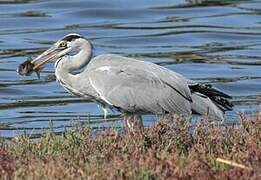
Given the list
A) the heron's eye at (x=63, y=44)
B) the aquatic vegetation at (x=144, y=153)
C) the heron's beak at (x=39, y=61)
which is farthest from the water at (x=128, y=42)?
the aquatic vegetation at (x=144, y=153)

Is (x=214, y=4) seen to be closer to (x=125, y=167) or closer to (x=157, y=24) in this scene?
(x=157, y=24)

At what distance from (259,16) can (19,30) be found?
433 centimetres

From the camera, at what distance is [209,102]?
934cm

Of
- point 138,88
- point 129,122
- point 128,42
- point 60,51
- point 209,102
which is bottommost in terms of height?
point 128,42

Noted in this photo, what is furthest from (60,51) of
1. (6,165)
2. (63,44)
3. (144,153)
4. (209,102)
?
(6,165)

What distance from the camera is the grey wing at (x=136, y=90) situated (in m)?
9.38

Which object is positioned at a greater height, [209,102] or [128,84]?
[128,84]

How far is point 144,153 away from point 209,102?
221 centimetres

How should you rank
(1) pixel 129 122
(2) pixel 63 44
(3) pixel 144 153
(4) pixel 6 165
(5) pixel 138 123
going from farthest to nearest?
(2) pixel 63 44
(1) pixel 129 122
(5) pixel 138 123
(3) pixel 144 153
(4) pixel 6 165

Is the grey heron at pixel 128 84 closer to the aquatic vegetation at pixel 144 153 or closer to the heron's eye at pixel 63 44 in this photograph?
the heron's eye at pixel 63 44

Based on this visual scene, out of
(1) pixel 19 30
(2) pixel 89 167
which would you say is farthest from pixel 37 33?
(2) pixel 89 167

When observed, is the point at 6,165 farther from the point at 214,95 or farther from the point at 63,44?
the point at 214,95

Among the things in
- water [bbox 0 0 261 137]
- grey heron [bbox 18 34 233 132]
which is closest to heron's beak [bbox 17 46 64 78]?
grey heron [bbox 18 34 233 132]

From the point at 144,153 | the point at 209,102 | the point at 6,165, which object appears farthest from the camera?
the point at 209,102
